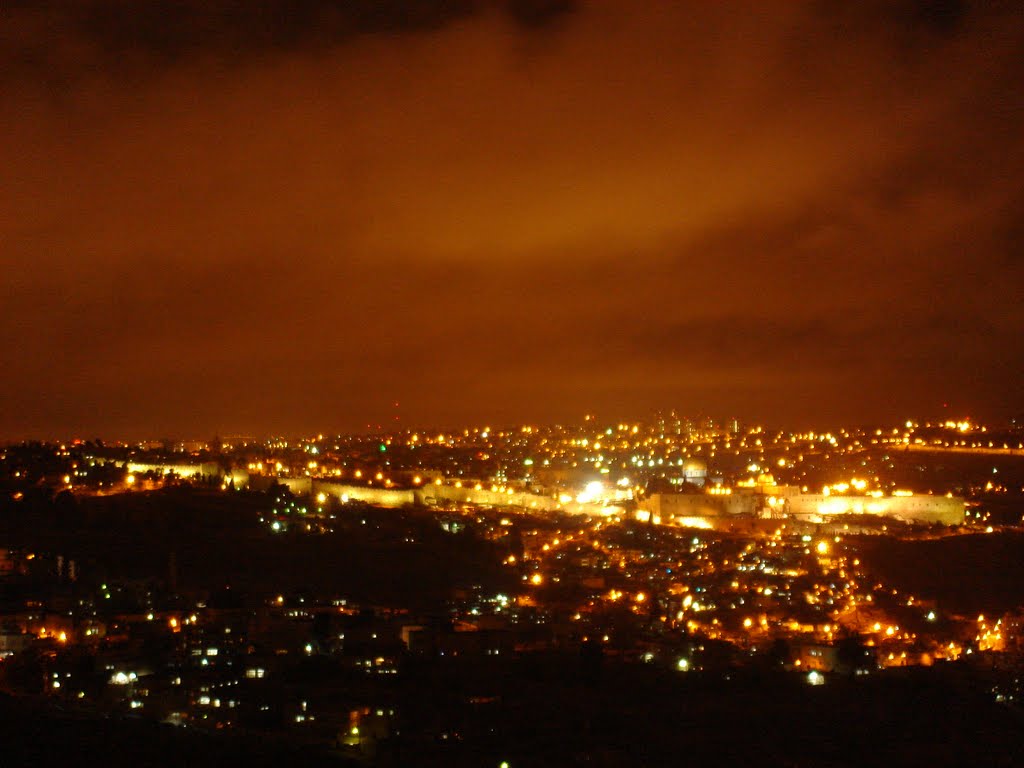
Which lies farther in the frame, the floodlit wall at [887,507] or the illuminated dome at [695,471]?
the illuminated dome at [695,471]

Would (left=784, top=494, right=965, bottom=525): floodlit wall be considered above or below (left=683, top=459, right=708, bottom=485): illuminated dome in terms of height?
below

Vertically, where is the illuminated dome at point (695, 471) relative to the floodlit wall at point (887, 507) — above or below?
above

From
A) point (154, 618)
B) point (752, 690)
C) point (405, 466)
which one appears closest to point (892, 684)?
point (752, 690)

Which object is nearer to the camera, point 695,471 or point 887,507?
point 887,507

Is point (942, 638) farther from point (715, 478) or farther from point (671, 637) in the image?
point (715, 478)

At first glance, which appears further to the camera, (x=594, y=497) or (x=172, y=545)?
(x=594, y=497)

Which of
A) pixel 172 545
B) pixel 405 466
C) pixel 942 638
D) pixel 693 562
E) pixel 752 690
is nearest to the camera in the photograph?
pixel 752 690

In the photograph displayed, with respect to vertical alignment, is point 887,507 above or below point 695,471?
below

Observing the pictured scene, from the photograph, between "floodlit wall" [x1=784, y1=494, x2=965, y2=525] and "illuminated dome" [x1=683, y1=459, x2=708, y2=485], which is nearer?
"floodlit wall" [x1=784, y1=494, x2=965, y2=525]

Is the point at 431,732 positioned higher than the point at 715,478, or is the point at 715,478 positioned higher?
the point at 715,478

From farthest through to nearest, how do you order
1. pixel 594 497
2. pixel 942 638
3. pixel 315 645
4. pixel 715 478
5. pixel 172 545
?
pixel 715 478, pixel 594 497, pixel 172 545, pixel 942 638, pixel 315 645
